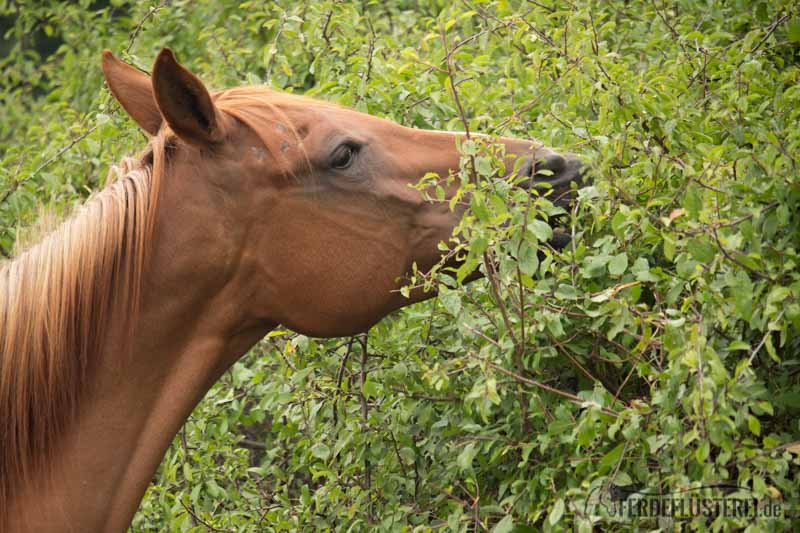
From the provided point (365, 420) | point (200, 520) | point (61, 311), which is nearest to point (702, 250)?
point (365, 420)

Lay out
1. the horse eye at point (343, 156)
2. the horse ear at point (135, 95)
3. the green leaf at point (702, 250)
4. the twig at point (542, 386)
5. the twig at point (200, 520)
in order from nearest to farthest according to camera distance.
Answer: the green leaf at point (702, 250) < the twig at point (542, 386) < the horse eye at point (343, 156) < the horse ear at point (135, 95) < the twig at point (200, 520)

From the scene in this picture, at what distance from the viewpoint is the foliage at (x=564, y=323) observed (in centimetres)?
212

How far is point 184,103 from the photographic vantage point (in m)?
2.49

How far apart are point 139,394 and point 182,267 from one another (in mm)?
358

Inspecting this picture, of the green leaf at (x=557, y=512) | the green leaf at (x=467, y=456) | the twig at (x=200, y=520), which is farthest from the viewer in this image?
the twig at (x=200, y=520)

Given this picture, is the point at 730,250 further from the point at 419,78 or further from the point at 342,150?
the point at 419,78

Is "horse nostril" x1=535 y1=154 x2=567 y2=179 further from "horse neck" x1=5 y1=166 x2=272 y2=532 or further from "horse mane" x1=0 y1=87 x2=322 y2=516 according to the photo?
"horse mane" x1=0 y1=87 x2=322 y2=516

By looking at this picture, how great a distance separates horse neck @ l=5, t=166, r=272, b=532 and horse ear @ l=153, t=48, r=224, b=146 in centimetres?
19

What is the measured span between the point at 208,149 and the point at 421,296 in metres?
0.73

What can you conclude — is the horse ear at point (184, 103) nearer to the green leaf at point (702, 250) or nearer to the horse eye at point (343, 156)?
the horse eye at point (343, 156)

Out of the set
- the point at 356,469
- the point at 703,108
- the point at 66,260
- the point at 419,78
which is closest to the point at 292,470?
the point at 356,469

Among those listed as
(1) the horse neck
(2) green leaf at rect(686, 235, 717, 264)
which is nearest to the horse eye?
(1) the horse neck

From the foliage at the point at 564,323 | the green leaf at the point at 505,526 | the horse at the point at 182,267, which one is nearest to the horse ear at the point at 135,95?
the horse at the point at 182,267

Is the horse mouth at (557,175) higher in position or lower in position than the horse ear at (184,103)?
lower
